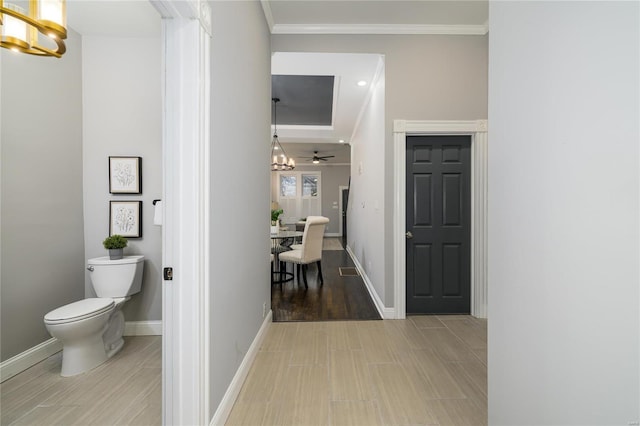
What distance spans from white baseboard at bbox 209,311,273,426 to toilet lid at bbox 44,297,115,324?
1.15m

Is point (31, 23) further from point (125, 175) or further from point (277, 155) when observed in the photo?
point (277, 155)

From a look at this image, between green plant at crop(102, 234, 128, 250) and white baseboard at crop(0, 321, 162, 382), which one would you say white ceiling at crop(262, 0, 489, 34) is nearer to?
green plant at crop(102, 234, 128, 250)

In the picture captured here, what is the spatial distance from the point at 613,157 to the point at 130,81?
3.37m

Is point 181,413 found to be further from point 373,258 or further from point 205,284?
point 373,258

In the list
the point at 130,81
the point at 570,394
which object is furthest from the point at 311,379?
the point at 130,81

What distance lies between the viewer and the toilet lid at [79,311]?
1.84 meters

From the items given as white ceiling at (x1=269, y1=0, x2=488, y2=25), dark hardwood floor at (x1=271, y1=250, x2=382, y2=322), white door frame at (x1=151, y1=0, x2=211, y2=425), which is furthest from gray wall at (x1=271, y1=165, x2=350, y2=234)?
white door frame at (x1=151, y1=0, x2=211, y2=425)

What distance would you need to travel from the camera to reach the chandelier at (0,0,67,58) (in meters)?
1.27

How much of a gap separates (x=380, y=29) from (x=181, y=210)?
2.89 metres

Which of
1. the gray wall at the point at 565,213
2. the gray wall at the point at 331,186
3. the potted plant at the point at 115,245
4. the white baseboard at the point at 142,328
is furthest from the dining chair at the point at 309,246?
the gray wall at the point at 331,186

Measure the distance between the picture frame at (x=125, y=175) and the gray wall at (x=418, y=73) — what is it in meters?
1.87

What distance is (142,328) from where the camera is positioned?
260cm

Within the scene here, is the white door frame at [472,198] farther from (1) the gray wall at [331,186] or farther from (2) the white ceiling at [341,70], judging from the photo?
(1) the gray wall at [331,186]

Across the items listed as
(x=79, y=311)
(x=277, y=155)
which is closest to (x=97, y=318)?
(x=79, y=311)
